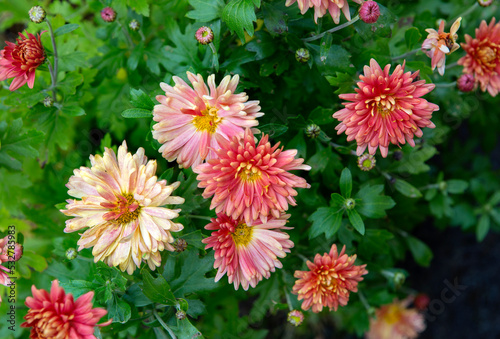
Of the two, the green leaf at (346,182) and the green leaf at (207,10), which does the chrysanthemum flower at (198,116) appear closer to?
the green leaf at (207,10)

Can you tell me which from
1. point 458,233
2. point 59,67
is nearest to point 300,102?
point 59,67

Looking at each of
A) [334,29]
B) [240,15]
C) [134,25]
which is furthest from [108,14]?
[334,29]

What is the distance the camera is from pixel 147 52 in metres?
2.07

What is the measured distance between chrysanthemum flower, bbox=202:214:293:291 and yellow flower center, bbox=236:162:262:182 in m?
0.17

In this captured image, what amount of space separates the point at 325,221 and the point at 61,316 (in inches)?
41.1

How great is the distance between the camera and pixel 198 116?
5.05ft

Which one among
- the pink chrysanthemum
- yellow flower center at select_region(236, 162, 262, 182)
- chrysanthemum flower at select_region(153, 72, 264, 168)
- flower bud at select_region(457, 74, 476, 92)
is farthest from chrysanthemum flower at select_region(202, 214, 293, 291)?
flower bud at select_region(457, 74, 476, 92)

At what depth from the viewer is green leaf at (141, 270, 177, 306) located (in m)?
1.56

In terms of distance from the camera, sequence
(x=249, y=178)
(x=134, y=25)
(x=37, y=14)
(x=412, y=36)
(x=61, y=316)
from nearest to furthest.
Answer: (x=61, y=316), (x=249, y=178), (x=37, y=14), (x=412, y=36), (x=134, y=25)

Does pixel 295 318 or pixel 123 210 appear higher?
pixel 123 210

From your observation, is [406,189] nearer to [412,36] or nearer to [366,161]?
[366,161]

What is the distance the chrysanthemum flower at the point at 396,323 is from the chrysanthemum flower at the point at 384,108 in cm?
174

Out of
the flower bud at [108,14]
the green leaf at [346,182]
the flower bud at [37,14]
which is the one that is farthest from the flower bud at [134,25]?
the green leaf at [346,182]

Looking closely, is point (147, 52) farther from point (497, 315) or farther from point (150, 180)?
point (497, 315)
